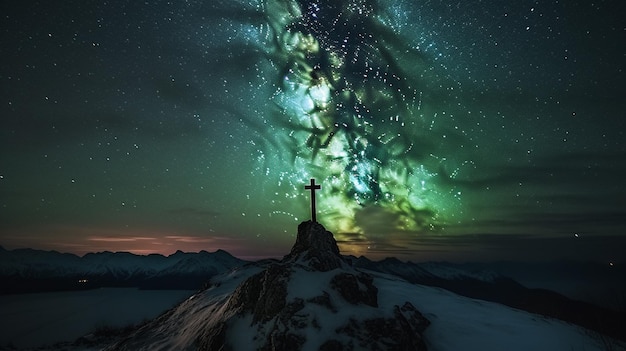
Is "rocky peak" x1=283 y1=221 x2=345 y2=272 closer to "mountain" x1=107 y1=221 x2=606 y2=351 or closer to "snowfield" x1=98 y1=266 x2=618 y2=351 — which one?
"mountain" x1=107 y1=221 x2=606 y2=351

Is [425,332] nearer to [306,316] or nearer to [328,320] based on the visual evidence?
[328,320]

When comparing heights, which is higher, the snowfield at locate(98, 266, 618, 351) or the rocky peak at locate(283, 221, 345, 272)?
the rocky peak at locate(283, 221, 345, 272)

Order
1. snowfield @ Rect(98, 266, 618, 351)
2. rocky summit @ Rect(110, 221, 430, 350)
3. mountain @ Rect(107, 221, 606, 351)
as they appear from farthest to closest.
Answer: snowfield @ Rect(98, 266, 618, 351) → mountain @ Rect(107, 221, 606, 351) → rocky summit @ Rect(110, 221, 430, 350)

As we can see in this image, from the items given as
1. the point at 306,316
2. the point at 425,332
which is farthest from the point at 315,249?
the point at 425,332

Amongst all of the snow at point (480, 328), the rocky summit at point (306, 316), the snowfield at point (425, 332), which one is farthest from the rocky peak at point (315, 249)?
the snow at point (480, 328)

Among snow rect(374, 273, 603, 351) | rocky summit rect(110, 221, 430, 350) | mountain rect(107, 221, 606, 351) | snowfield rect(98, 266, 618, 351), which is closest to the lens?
rocky summit rect(110, 221, 430, 350)

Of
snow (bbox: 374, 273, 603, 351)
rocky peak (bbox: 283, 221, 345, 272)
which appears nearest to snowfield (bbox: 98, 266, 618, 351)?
snow (bbox: 374, 273, 603, 351)

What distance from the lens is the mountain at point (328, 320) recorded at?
11922 millimetres

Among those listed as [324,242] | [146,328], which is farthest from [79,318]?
[324,242]

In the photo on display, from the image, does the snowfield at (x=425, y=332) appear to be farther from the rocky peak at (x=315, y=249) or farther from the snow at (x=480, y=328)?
the rocky peak at (x=315, y=249)

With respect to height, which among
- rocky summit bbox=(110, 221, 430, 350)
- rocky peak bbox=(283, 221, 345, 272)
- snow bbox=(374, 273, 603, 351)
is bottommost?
snow bbox=(374, 273, 603, 351)

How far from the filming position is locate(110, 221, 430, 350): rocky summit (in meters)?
11.7

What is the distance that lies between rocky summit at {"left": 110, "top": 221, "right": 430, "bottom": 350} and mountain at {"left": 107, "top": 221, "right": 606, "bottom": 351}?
36 millimetres

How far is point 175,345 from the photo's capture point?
48.5ft
